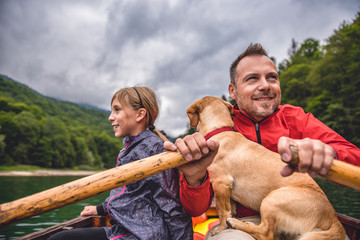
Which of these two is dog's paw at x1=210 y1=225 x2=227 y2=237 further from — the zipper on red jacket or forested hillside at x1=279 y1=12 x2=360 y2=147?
forested hillside at x1=279 y1=12 x2=360 y2=147

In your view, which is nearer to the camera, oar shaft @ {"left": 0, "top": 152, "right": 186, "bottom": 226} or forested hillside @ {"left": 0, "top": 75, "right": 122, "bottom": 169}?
oar shaft @ {"left": 0, "top": 152, "right": 186, "bottom": 226}

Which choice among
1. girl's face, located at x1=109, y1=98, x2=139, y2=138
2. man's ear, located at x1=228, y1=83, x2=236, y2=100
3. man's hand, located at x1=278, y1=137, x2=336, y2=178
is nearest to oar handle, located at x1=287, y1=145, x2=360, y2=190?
man's hand, located at x1=278, y1=137, x2=336, y2=178

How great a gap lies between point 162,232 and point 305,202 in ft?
4.53

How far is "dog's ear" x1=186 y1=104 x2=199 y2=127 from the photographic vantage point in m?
3.58

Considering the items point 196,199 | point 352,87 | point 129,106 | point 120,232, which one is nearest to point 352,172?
point 196,199

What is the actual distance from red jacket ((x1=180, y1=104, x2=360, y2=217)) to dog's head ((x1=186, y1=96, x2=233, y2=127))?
0.25 metres

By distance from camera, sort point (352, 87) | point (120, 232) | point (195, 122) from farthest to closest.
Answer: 1. point (352, 87)
2. point (195, 122)
3. point (120, 232)

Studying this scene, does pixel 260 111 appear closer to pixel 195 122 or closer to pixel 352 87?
pixel 195 122

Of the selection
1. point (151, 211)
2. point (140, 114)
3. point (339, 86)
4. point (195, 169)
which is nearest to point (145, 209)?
point (151, 211)

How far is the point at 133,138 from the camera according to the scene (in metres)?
2.80

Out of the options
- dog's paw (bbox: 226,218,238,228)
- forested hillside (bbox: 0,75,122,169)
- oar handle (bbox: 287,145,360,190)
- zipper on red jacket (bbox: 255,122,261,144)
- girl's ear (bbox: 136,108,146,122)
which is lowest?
dog's paw (bbox: 226,218,238,228)

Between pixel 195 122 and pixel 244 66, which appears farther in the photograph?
pixel 195 122

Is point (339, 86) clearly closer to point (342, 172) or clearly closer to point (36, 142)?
point (342, 172)

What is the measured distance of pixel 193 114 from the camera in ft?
11.8
